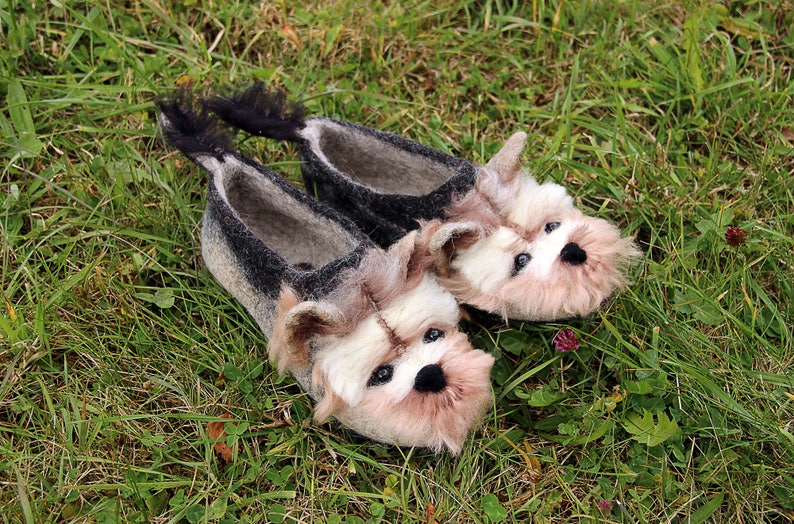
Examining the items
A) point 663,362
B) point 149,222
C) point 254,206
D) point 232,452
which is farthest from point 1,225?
point 663,362

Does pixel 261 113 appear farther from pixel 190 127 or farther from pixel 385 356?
pixel 385 356

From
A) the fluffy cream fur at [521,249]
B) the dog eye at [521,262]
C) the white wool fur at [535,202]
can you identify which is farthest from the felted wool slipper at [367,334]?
the white wool fur at [535,202]

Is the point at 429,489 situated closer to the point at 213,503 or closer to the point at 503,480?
the point at 503,480

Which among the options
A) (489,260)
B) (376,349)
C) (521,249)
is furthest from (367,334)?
(521,249)

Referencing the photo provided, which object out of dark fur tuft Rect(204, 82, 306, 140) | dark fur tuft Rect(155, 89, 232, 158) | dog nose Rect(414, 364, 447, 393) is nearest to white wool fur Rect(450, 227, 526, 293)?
dog nose Rect(414, 364, 447, 393)

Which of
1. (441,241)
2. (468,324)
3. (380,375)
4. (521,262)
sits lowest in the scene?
(468,324)

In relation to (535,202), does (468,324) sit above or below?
below

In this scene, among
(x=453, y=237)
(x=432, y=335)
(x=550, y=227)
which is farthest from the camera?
(x=550, y=227)
